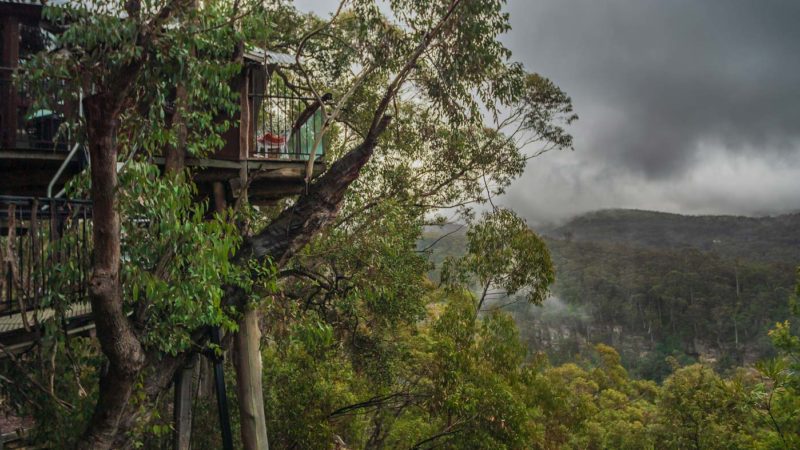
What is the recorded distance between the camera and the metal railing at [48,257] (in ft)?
16.7

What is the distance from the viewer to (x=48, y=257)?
5664 millimetres

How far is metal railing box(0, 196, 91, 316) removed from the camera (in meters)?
5.09

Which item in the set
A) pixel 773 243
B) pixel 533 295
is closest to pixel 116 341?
pixel 533 295

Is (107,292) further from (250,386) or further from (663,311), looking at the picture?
(663,311)

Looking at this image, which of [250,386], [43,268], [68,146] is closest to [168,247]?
[43,268]

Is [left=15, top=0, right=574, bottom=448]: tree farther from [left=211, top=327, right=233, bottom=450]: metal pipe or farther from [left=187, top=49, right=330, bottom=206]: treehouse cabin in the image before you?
[left=187, top=49, right=330, bottom=206]: treehouse cabin

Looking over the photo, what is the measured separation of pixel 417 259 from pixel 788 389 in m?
7.01

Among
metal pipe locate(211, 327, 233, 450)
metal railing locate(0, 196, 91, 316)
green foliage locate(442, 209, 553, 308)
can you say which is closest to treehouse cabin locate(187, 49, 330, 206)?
metal pipe locate(211, 327, 233, 450)

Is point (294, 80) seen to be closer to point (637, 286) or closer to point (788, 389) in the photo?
point (788, 389)

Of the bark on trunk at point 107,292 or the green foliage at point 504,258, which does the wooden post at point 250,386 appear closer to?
the bark on trunk at point 107,292

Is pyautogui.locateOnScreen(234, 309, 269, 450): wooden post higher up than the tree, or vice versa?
the tree

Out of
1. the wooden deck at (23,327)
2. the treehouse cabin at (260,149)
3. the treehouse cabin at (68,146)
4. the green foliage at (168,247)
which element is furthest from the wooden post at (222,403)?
the green foliage at (168,247)

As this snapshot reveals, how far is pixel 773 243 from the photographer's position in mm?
187500

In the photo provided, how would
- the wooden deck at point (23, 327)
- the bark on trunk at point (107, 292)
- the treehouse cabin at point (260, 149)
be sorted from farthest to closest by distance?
1. the treehouse cabin at point (260, 149)
2. the wooden deck at point (23, 327)
3. the bark on trunk at point (107, 292)
